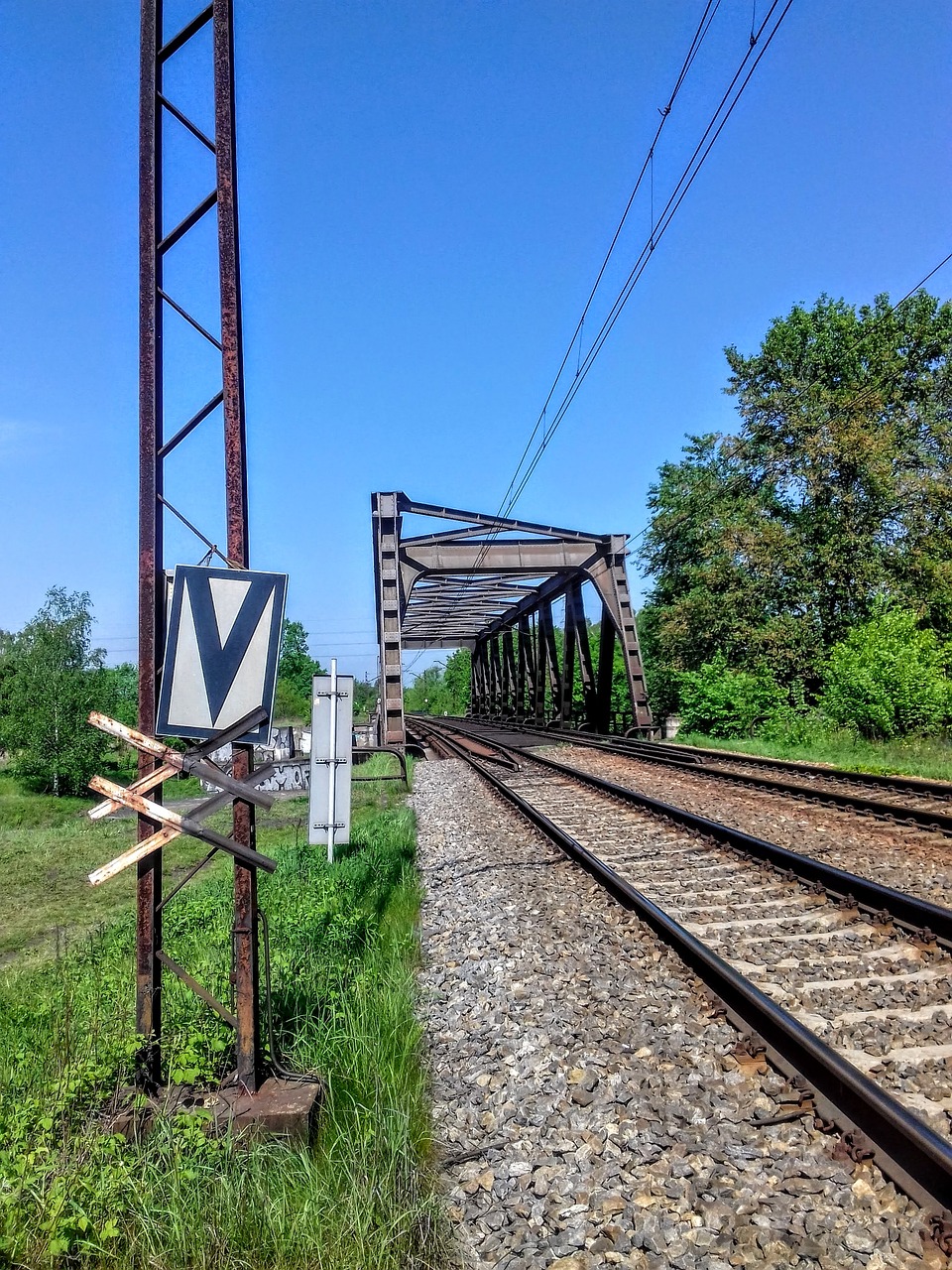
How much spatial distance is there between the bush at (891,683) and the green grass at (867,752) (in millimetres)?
445

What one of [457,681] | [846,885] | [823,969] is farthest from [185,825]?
[457,681]

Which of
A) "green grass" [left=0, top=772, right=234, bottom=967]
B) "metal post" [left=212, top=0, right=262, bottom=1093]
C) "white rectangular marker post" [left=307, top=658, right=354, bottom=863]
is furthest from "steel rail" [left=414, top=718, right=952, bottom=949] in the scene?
"green grass" [left=0, top=772, right=234, bottom=967]

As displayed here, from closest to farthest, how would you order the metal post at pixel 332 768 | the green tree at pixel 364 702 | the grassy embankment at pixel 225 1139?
the grassy embankment at pixel 225 1139
the metal post at pixel 332 768
the green tree at pixel 364 702

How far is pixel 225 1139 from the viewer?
312 centimetres

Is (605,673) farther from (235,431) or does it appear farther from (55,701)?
(55,701)

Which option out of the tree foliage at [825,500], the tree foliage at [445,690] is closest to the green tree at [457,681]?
the tree foliage at [445,690]

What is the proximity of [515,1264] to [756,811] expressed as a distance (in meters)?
7.49

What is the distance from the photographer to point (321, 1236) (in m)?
A: 2.65

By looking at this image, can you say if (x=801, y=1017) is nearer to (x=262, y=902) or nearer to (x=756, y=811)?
(x=262, y=902)

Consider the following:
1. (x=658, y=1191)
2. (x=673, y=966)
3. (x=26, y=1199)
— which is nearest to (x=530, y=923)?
(x=673, y=966)

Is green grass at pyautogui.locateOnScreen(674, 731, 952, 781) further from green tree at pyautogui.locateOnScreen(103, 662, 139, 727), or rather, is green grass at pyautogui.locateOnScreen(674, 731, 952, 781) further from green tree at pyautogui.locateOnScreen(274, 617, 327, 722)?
green tree at pyautogui.locateOnScreen(274, 617, 327, 722)

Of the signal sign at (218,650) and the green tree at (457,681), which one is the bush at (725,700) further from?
the green tree at (457,681)

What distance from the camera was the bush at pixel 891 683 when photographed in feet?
52.7

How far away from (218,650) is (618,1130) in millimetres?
2495
